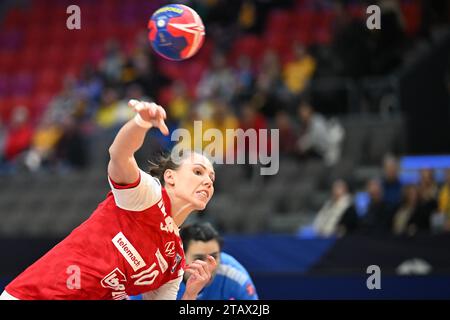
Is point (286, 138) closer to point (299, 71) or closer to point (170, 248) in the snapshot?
point (299, 71)

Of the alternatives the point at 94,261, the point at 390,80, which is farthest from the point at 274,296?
the point at 390,80

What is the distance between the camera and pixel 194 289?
474 centimetres

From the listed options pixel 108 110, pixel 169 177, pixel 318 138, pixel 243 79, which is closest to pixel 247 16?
pixel 243 79

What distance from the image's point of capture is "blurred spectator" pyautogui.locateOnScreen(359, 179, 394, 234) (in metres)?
10.4

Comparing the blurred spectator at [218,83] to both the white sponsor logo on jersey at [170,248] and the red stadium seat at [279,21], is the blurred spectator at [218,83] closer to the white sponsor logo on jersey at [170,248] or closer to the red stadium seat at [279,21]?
the red stadium seat at [279,21]

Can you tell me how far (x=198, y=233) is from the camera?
5.96 meters

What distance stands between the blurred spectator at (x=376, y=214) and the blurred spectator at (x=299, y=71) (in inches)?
140

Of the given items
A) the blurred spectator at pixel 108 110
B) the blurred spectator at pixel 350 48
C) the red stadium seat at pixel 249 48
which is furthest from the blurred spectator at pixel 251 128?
the red stadium seat at pixel 249 48

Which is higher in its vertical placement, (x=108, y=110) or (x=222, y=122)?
(x=108, y=110)

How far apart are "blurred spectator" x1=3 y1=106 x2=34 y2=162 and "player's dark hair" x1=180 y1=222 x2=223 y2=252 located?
10616 mm

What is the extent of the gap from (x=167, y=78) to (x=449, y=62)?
482 centimetres

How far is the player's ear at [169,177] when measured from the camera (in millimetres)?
4527

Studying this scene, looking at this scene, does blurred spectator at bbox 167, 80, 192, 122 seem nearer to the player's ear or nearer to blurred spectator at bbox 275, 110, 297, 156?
blurred spectator at bbox 275, 110, 297, 156

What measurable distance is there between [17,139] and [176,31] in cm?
1184
